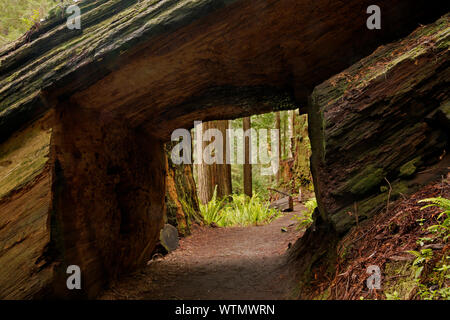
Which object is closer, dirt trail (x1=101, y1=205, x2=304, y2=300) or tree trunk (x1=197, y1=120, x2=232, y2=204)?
dirt trail (x1=101, y1=205, x2=304, y2=300)

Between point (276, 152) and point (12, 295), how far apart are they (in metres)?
17.9

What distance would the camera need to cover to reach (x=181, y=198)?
798 cm

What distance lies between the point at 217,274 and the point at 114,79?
128 inches

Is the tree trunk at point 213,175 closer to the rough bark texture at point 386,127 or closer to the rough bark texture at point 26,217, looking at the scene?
the rough bark texture at point 26,217

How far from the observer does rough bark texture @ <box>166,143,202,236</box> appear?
7.41 metres

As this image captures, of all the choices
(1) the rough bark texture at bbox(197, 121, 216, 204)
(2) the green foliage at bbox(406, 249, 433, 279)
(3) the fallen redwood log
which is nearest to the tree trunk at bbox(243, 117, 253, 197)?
(3) the fallen redwood log

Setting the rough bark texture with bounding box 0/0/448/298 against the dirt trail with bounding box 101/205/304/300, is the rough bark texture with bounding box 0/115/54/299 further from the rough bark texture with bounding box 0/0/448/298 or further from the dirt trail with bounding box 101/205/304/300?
the dirt trail with bounding box 101/205/304/300

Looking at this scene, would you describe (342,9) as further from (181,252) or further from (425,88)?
(181,252)

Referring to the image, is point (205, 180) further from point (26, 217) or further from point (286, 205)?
point (26, 217)

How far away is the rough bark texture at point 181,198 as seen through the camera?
7414 mm

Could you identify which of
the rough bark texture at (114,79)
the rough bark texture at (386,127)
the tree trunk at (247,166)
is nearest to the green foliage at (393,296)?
the rough bark texture at (386,127)

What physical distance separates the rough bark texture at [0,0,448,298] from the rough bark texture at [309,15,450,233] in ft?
0.15

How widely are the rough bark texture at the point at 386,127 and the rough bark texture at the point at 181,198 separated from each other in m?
4.97

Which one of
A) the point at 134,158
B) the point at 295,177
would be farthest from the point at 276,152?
the point at 134,158
